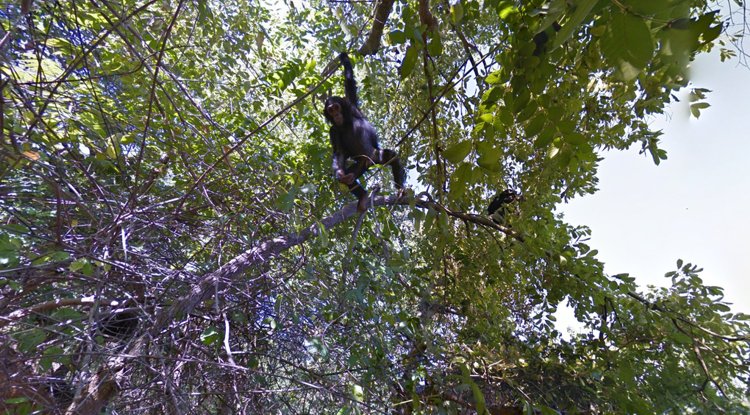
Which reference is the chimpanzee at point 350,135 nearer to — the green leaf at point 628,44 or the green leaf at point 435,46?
the green leaf at point 435,46

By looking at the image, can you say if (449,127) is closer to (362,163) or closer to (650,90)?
(362,163)

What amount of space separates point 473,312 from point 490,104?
263cm

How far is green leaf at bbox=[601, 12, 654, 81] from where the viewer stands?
1.64 ft

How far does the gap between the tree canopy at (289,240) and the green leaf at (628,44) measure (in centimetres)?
28

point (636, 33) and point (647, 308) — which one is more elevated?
point (647, 308)

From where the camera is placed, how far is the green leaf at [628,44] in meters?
0.50

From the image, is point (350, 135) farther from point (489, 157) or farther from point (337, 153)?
point (489, 157)

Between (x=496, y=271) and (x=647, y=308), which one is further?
(x=496, y=271)

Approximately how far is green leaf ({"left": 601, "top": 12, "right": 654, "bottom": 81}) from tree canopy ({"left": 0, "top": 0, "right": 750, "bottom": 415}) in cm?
28

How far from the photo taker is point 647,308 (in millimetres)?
2287

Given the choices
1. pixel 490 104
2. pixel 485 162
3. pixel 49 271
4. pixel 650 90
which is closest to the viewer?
pixel 485 162

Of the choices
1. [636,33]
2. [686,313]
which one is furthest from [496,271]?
[636,33]

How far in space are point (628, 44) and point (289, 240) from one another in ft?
6.98

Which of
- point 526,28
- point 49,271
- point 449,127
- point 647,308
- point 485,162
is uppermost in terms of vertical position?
point 449,127
